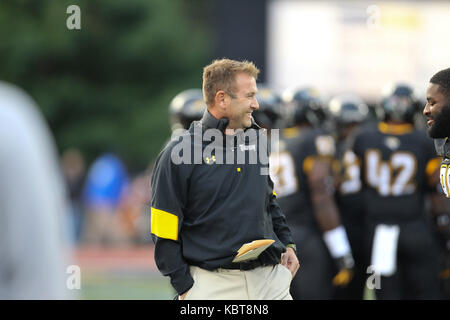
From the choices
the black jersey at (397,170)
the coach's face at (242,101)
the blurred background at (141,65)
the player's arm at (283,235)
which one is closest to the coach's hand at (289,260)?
the player's arm at (283,235)

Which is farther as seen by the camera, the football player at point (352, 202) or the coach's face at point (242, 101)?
the football player at point (352, 202)

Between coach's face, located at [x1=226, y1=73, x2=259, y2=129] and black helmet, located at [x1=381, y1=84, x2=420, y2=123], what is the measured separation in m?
3.04

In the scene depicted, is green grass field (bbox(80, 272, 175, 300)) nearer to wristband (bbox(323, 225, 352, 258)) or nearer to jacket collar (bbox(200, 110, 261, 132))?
wristband (bbox(323, 225, 352, 258))

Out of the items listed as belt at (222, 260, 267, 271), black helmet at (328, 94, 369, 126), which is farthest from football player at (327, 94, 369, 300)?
belt at (222, 260, 267, 271)

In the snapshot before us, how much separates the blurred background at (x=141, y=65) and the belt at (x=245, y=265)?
6.07 meters

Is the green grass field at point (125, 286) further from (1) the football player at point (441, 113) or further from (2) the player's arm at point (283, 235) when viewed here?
(1) the football player at point (441, 113)

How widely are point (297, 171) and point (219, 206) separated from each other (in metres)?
2.77

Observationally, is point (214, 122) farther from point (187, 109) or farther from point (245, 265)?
point (187, 109)

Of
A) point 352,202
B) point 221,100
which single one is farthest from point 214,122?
point 352,202

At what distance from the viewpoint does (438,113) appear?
14.0ft

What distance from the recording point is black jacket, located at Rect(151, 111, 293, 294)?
408 cm

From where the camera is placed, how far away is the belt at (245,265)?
4.14m

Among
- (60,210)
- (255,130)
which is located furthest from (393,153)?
(60,210)

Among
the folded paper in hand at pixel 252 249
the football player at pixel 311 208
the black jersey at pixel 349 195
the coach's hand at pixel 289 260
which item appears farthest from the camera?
the black jersey at pixel 349 195
